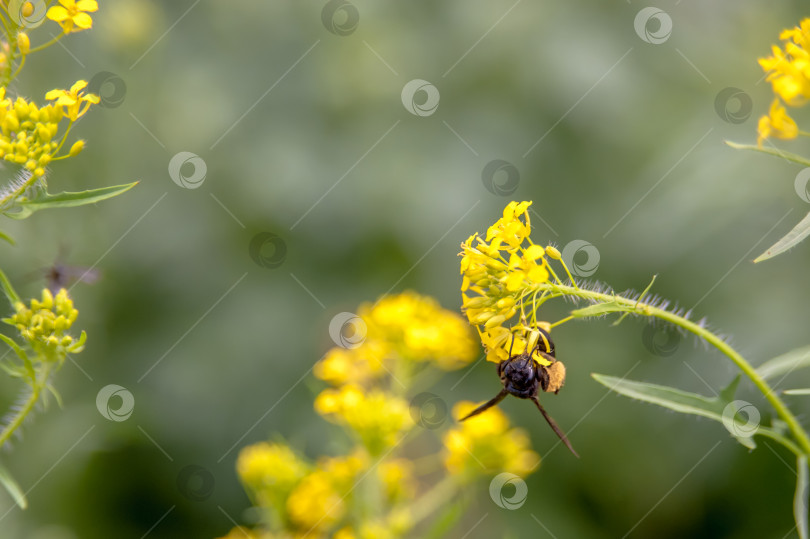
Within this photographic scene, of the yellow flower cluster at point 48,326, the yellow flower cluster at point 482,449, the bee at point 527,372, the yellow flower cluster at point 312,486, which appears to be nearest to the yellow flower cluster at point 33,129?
the yellow flower cluster at point 48,326

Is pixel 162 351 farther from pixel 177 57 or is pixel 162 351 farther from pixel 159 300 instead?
pixel 177 57

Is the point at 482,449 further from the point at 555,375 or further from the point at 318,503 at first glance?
the point at 555,375

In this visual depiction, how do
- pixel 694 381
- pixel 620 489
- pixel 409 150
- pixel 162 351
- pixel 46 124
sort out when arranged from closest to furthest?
1. pixel 46 124
2. pixel 694 381
3. pixel 620 489
4. pixel 162 351
5. pixel 409 150

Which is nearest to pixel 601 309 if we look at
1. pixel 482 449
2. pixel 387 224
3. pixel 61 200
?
pixel 61 200

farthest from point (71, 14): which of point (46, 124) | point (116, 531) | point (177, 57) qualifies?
point (177, 57)

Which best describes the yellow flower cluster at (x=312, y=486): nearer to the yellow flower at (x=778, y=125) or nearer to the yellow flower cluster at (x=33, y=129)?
the yellow flower cluster at (x=33, y=129)

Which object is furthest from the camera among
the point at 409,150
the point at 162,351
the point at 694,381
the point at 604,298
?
the point at 409,150
